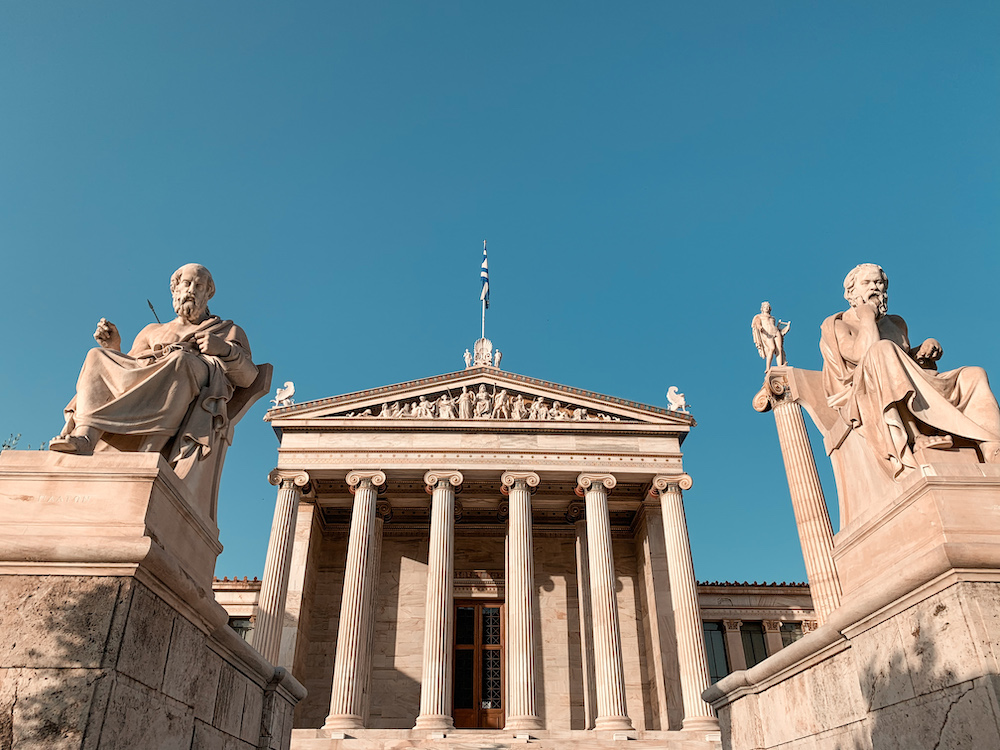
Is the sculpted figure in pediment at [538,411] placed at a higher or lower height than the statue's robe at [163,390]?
higher

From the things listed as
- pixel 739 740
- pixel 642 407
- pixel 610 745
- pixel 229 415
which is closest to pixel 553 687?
pixel 610 745

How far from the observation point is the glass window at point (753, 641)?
25797 mm

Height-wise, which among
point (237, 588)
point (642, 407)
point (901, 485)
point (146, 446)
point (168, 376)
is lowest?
point (901, 485)

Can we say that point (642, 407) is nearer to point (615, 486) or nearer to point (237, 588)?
point (615, 486)

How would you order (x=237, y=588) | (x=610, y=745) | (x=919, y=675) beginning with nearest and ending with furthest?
(x=919, y=675) < (x=610, y=745) < (x=237, y=588)

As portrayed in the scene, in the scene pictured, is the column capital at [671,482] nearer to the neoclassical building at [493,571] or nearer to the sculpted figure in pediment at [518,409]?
the neoclassical building at [493,571]

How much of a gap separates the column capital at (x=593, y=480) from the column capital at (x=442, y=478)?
387 cm

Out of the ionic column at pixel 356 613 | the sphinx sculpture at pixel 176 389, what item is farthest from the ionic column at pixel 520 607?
the sphinx sculpture at pixel 176 389

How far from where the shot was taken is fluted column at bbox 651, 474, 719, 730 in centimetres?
1983

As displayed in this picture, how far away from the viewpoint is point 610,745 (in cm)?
1781

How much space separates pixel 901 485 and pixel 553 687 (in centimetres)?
2168

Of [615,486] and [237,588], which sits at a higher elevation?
[615,486]

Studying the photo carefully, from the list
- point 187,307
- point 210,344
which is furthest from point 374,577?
point 210,344

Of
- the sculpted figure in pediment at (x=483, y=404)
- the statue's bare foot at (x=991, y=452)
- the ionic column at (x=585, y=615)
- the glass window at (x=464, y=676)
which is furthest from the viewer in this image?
the sculpted figure in pediment at (x=483, y=404)
